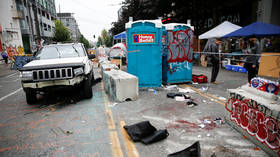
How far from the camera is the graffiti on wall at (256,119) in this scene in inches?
110

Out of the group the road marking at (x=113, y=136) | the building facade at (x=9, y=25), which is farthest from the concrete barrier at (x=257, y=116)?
the building facade at (x=9, y=25)

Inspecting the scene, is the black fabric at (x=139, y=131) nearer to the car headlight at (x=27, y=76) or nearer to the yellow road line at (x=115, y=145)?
the yellow road line at (x=115, y=145)

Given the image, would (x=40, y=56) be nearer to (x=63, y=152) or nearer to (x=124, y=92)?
(x=124, y=92)

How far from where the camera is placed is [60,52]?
6.87 m

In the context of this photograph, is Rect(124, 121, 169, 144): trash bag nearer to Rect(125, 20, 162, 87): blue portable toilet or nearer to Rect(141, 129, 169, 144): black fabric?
Rect(141, 129, 169, 144): black fabric

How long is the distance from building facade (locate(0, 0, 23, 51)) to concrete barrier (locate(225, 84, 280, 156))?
2971 centimetres

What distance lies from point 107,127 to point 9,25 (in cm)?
3176

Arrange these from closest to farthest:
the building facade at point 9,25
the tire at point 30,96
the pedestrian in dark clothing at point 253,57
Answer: the tire at point 30,96
the pedestrian in dark clothing at point 253,57
the building facade at point 9,25

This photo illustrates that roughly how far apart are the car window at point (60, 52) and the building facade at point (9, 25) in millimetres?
23019

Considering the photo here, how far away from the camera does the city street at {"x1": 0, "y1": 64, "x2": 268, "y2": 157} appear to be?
3.24 m

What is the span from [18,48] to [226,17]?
30.8 metres

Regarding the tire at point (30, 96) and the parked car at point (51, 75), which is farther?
the tire at point (30, 96)

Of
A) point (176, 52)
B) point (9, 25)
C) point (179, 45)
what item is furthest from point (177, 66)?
point (9, 25)

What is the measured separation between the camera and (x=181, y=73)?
8586 mm
